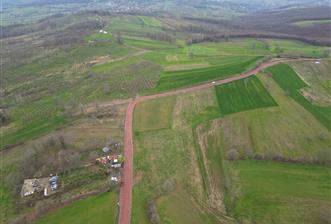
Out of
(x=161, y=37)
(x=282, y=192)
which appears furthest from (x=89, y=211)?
(x=161, y=37)

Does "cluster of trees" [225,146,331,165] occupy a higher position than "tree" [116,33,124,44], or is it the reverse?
"tree" [116,33,124,44]

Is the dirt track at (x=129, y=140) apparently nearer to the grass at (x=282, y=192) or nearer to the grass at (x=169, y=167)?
the grass at (x=169, y=167)

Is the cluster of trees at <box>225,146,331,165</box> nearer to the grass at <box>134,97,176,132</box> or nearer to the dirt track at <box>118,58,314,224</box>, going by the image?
the grass at <box>134,97,176,132</box>

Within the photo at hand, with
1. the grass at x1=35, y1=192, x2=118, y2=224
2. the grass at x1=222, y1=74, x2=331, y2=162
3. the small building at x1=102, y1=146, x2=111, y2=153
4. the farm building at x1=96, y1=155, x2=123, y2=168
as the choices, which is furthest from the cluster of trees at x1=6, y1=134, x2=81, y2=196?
the grass at x1=222, y1=74, x2=331, y2=162

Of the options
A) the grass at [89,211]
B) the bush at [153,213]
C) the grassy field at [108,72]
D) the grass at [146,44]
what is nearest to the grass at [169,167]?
the bush at [153,213]

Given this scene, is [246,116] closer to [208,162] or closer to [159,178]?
[208,162]
